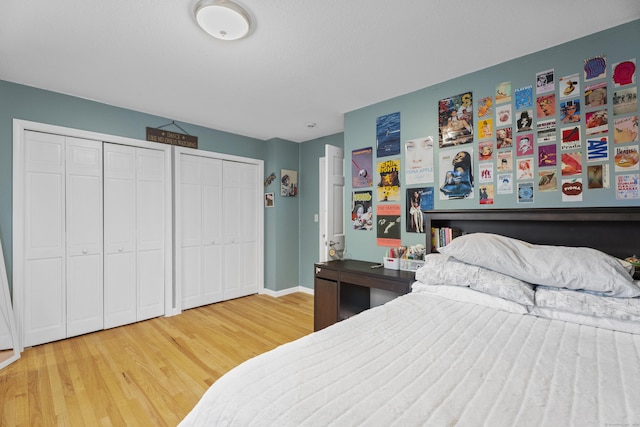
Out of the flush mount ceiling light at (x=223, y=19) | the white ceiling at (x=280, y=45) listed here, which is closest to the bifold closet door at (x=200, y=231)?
the white ceiling at (x=280, y=45)

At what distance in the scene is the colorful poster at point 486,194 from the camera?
2387 millimetres

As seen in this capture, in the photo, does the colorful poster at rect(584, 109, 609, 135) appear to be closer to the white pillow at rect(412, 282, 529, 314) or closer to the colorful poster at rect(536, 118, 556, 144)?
the colorful poster at rect(536, 118, 556, 144)

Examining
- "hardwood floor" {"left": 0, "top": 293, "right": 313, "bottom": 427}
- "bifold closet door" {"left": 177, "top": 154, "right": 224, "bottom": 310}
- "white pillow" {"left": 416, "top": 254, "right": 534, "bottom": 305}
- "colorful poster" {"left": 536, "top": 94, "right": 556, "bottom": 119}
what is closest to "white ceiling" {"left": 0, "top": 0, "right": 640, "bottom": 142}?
"colorful poster" {"left": 536, "top": 94, "right": 556, "bottom": 119}

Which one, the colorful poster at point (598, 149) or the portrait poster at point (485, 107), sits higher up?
the portrait poster at point (485, 107)

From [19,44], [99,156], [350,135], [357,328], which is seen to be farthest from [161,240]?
[357,328]

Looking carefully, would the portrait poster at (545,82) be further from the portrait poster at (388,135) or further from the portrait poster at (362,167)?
the portrait poster at (362,167)

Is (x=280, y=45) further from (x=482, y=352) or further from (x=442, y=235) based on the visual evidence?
(x=482, y=352)

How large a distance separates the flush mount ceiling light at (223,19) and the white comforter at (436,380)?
6.01ft

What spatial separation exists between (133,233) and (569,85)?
14.0 ft

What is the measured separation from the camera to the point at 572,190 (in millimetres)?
2057

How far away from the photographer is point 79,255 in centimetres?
306

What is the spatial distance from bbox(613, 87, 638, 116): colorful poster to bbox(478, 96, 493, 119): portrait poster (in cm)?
72

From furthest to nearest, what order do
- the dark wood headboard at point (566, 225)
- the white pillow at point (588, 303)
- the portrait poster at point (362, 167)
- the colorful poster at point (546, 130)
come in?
1. the portrait poster at point (362, 167)
2. the colorful poster at point (546, 130)
3. the dark wood headboard at point (566, 225)
4. the white pillow at point (588, 303)

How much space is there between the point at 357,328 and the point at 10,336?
3.16m
